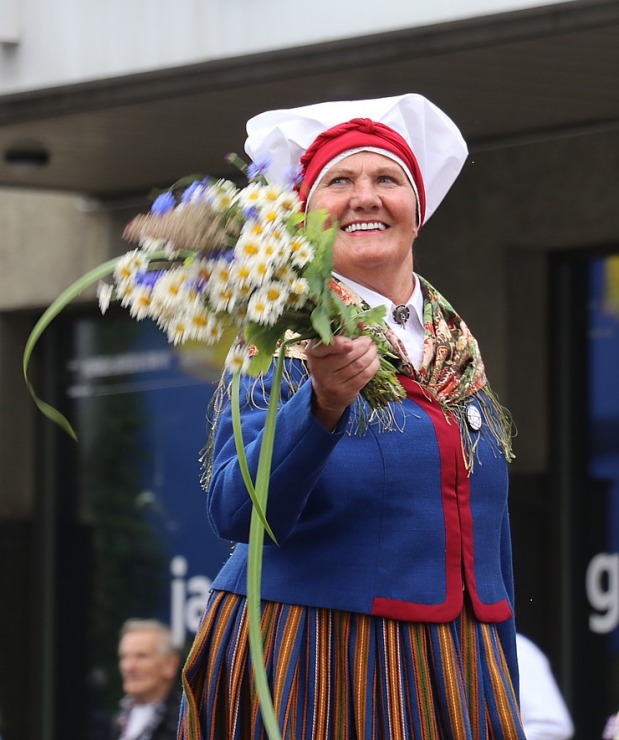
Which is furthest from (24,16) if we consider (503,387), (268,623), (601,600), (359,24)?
(268,623)

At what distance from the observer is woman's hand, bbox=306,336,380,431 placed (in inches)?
99.2

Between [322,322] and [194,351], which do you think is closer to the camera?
[322,322]

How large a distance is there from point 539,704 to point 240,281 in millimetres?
2995

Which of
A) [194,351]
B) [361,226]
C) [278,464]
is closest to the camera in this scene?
[278,464]

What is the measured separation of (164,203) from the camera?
254 centimetres

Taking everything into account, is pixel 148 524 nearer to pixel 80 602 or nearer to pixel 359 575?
pixel 80 602

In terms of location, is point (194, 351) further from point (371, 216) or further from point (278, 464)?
point (278, 464)

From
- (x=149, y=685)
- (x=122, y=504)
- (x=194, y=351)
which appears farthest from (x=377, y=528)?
(x=122, y=504)

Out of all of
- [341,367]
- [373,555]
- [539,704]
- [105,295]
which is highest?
[105,295]

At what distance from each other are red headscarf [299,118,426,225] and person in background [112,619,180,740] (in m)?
3.89

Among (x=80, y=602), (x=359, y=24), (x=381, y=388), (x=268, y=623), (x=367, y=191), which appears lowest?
(x=80, y=602)

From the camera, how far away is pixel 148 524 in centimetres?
909

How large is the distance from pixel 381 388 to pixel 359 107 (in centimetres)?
68

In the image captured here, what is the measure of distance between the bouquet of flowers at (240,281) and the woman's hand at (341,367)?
3 cm
